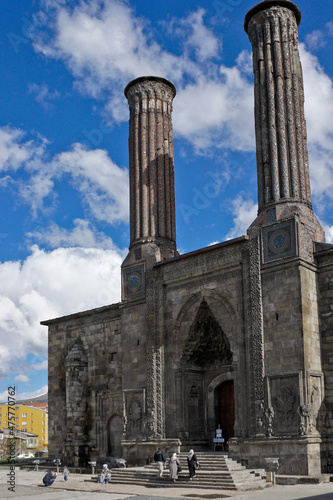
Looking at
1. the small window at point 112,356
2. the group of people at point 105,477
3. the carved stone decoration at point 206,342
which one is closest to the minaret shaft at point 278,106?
the carved stone decoration at point 206,342

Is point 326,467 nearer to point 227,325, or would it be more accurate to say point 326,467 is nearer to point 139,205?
point 227,325

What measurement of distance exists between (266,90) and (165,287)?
24.2 ft

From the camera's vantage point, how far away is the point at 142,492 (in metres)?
14.4

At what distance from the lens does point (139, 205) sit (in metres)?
21.8

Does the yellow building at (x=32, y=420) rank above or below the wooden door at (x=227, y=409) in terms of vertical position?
below

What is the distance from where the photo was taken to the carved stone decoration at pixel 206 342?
19016 mm

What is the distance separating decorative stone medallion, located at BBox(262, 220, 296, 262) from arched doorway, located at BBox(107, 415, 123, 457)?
9.30 m

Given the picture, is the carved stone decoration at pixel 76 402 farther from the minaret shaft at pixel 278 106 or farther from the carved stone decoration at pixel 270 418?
the minaret shaft at pixel 278 106

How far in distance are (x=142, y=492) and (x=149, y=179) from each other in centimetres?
1156

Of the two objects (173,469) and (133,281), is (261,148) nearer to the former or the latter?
(133,281)

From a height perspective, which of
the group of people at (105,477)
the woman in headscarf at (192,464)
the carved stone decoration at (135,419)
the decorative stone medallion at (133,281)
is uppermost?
the decorative stone medallion at (133,281)

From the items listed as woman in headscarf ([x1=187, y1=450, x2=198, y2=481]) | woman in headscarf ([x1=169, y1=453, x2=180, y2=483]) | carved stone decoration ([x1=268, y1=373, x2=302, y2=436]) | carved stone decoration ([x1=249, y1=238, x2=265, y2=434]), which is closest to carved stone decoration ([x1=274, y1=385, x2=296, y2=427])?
carved stone decoration ([x1=268, y1=373, x2=302, y2=436])

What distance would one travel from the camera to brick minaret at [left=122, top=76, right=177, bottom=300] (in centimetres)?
2127

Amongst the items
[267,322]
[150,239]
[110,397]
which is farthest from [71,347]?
[267,322]
